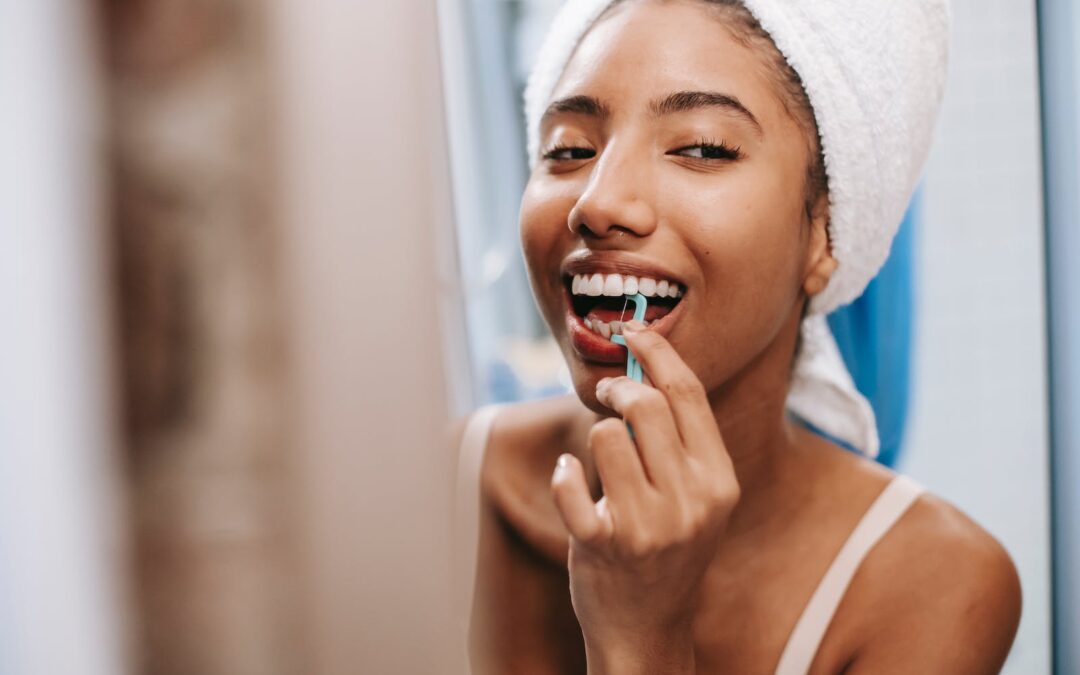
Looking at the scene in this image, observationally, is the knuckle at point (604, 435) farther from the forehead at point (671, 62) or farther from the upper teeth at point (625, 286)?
the forehead at point (671, 62)

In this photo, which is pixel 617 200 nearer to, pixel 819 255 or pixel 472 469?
pixel 819 255

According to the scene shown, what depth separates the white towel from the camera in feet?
2.70

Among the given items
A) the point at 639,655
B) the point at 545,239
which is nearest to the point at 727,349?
the point at 545,239

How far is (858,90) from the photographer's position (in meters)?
0.84

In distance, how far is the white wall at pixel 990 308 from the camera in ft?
4.14

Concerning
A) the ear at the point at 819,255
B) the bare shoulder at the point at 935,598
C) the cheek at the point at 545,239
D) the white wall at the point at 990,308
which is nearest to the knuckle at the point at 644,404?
the cheek at the point at 545,239

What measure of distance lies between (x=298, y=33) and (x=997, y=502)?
143cm

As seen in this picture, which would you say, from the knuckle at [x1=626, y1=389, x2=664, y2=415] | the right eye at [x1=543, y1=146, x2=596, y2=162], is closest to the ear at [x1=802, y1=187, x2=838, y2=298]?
the right eye at [x1=543, y1=146, x2=596, y2=162]

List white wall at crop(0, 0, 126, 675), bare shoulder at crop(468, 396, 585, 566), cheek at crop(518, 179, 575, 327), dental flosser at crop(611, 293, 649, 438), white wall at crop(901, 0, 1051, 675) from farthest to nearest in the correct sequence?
1. white wall at crop(901, 0, 1051, 675)
2. bare shoulder at crop(468, 396, 585, 566)
3. cheek at crop(518, 179, 575, 327)
4. dental flosser at crop(611, 293, 649, 438)
5. white wall at crop(0, 0, 126, 675)

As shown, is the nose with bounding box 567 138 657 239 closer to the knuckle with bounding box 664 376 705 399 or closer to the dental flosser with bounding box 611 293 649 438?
the dental flosser with bounding box 611 293 649 438

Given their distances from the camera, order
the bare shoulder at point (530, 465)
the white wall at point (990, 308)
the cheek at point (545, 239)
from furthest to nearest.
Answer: the white wall at point (990, 308), the bare shoulder at point (530, 465), the cheek at point (545, 239)

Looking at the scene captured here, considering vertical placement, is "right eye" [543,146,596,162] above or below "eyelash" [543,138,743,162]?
above

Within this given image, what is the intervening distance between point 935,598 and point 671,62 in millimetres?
640

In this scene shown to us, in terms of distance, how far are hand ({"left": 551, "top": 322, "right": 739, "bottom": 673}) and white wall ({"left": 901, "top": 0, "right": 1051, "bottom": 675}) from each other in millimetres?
802
